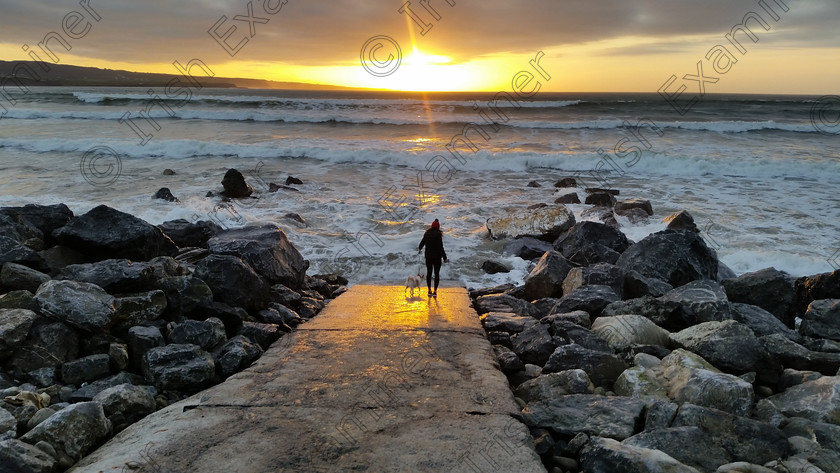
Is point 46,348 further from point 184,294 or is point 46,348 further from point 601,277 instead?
point 601,277

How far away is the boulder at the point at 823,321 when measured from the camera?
18.1 feet

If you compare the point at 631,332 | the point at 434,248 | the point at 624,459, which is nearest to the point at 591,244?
the point at 434,248

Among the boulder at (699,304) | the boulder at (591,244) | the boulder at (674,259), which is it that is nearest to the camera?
the boulder at (699,304)

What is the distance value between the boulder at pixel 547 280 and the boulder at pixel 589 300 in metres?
0.99

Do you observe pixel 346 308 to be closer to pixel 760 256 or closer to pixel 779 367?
pixel 779 367

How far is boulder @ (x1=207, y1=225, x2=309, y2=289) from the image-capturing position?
682cm

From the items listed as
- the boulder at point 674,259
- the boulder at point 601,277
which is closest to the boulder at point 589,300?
the boulder at point 601,277

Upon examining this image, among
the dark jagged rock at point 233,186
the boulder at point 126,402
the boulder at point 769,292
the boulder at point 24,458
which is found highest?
the dark jagged rock at point 233,186

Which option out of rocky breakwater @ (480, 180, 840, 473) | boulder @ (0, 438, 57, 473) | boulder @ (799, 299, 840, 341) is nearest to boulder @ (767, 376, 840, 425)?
rocky breakwater @ (480, 180, 840, 473)

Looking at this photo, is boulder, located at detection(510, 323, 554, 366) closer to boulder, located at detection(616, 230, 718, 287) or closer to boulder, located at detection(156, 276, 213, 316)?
boulder, located at detection(616, 230, 718, 287)

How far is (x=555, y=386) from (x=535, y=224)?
22.8 feet

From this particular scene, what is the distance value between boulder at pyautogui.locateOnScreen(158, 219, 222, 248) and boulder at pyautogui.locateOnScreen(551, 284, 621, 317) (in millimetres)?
5711

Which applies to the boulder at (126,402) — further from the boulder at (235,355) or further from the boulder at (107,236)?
the boulder at (107,236)

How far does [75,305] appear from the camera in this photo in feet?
14.9
